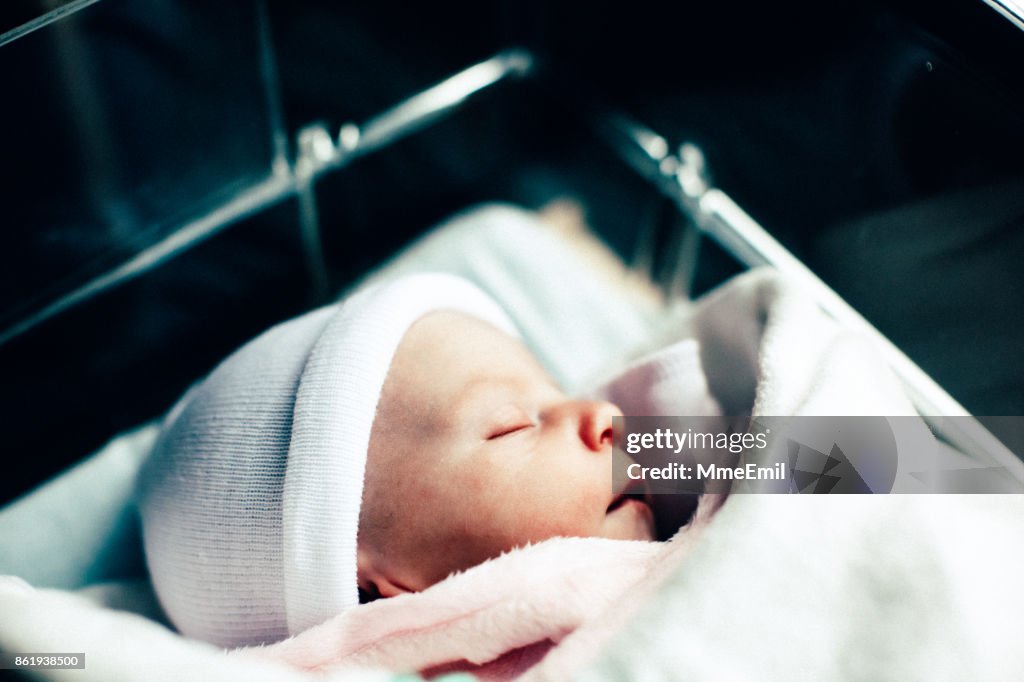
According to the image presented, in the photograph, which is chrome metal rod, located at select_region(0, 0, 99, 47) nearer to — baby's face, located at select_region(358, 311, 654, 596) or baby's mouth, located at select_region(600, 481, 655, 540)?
baby's face, located at select_region(358, 311, 654, 596)

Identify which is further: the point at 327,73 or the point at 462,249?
the point at 327,73

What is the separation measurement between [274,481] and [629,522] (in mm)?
267

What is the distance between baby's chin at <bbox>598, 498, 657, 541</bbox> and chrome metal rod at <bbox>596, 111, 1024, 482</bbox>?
0.80 feet

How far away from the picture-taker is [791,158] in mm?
931

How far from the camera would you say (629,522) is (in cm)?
63

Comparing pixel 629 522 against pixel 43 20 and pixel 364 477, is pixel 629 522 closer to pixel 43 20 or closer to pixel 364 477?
pixel 364 477

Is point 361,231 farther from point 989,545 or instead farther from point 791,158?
point 989,545

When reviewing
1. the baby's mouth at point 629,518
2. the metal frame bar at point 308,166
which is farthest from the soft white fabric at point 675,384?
the metal frame bar at point 308,166

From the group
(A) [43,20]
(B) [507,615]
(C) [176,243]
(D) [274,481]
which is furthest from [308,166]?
(B) [507,615]

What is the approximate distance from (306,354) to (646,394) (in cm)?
29

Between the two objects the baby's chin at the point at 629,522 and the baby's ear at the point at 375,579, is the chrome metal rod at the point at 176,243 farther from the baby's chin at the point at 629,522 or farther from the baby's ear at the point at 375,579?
the baby's chin at the point at 629,522

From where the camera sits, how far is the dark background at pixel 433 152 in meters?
0.67

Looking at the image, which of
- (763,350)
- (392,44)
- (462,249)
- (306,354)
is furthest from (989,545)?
(392,44)

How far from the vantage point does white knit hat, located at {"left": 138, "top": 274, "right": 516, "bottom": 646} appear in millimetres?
574
